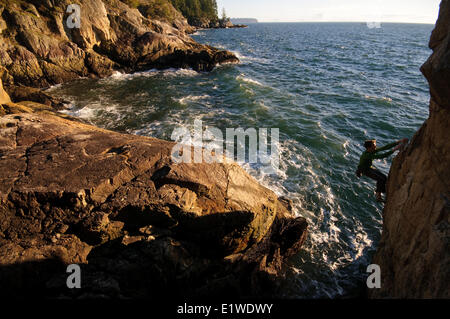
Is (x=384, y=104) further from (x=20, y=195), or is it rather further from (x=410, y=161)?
(x=20, y=195)

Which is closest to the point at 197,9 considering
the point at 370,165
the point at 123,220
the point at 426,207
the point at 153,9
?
the point at 153,9

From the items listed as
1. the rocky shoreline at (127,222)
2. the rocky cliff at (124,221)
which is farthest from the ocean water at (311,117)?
the rocky cliff at (124,221)

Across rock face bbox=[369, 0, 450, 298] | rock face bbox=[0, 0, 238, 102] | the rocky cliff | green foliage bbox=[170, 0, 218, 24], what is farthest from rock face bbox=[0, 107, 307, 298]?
green foliage bbox=[170, 0, 218, 24]

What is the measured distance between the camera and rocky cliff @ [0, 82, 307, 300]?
5746mm

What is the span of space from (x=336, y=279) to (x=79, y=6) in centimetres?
A: 3906

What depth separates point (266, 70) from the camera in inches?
1478

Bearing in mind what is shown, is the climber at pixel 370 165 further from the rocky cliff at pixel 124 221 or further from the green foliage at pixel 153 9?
the green foliage at pixel 153 9

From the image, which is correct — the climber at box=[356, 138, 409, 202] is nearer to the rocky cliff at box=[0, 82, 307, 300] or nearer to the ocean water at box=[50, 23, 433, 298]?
the ocean water at box=[50, 23, 433, 298]

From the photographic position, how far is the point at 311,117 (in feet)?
68.9

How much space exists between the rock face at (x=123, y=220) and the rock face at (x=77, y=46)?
17349 mm

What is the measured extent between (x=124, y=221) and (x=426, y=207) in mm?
7764
